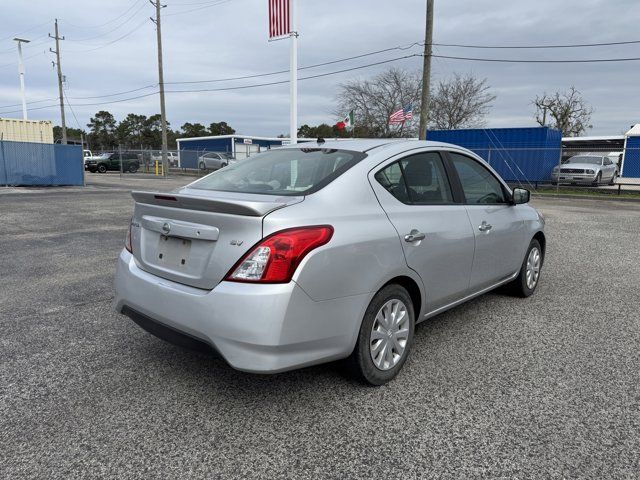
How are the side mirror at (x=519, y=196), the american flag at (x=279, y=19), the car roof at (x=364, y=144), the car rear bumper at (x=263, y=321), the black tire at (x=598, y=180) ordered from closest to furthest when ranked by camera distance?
the car rear bumper at (x=263, y=321)
the car roof at (x=364, y=144)
the side mirror at (x=519, y=196)
the american flag at (x=279, y=19)
the black tire at (x=598, y=180)

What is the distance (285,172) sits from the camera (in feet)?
11.1

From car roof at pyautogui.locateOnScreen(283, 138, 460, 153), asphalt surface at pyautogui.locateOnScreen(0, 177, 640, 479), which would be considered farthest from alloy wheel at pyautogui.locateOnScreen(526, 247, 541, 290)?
car roof at pyautogui.locateOnScreen(283, 138, 460, 153)

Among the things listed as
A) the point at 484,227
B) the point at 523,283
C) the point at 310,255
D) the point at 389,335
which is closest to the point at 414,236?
the point at 389,335

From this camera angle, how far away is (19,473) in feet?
7.34

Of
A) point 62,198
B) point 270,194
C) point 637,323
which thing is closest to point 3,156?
point 62,198

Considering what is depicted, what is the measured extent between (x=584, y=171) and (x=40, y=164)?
76.7 feet

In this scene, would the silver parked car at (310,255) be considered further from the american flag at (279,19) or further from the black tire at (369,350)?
the american flag at (279,19)

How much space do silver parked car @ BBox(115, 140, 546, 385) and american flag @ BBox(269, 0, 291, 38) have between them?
28.9 ft

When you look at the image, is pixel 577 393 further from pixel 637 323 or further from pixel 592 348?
pixel 637 323

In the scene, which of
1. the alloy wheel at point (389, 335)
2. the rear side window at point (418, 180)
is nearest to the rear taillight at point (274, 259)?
the alloy wheel at point (389, 335)

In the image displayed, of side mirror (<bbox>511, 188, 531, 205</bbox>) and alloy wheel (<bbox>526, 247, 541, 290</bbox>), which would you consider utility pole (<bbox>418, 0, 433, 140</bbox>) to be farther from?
side mirror (<bbox>511, 188, 531, 205</bbox>)

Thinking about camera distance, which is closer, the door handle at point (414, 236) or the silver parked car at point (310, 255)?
the silver parked car at point (310, 255)

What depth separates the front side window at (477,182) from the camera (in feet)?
13.1

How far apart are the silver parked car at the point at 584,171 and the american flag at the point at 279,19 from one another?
14413 mm
